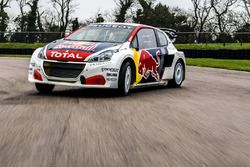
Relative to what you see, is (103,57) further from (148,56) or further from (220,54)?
(220,54)

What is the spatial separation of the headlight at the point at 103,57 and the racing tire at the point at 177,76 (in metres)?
3.07

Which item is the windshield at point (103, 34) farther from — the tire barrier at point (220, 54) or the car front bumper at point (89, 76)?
the tire barrier at point (220, 54)

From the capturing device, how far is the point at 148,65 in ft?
37.1

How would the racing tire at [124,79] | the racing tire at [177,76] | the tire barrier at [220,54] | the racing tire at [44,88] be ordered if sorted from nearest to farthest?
the racing tire at [124,79], the racing tire at [44,88], the racing tire at [177,76], the tire barrier at [220,54]

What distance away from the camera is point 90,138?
18.1ft

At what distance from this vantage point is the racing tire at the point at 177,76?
12.8m

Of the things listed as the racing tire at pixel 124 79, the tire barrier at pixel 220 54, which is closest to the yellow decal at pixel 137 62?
the racing tire at pixel 124 79

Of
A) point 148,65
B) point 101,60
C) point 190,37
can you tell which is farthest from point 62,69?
point 190,37

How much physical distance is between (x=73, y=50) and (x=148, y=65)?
1.94 metres

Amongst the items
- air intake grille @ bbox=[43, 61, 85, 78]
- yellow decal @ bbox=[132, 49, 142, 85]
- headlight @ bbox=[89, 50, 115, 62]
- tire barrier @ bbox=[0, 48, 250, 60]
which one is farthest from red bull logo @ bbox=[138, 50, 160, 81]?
tire barrier @ bbox=[0, 48, 250, 60]

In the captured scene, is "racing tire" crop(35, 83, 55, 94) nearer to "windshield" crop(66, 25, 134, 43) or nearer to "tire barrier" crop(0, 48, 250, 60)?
"windshield" crop(66, 25, 134, 43)

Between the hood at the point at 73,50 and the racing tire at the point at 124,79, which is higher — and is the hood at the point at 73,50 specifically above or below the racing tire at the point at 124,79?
above

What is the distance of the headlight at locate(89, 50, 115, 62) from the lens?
9797mm

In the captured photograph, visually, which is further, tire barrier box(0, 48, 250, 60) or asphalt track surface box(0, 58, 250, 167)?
tire barrier box(0, 48, 250, 60)
